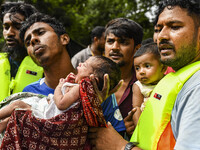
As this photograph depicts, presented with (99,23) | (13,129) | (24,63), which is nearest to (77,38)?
(99,23)

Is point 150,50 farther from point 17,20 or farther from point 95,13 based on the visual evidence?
point 95,13

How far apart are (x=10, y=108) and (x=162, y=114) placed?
1.44 meters

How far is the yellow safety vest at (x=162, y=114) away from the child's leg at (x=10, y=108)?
1.18 metres

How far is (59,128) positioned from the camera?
5.99ft

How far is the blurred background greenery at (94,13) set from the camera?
16078 mm

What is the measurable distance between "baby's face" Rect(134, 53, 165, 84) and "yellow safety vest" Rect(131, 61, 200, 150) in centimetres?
93

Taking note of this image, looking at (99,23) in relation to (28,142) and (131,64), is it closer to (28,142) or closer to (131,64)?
(131,64)

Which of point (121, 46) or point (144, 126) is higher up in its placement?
point (121, 46)

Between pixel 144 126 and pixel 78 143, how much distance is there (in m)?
0.62

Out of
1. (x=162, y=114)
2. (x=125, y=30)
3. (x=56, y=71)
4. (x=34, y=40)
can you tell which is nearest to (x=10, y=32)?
A: (x=34, y=40)

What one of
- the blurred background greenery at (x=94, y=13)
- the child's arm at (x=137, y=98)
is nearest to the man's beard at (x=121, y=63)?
the child's arm at (x=137, y=98)

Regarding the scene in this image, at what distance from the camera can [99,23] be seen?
18406 mm

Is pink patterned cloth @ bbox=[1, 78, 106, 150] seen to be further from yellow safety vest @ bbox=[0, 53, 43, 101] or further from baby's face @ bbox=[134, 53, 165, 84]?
yellow safety vest @ bbox=[0, 53, 43, 101]

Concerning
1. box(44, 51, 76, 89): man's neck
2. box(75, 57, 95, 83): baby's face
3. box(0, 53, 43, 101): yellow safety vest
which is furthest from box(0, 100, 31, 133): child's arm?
box(0, 53, 43, 101): yellow safety vest
